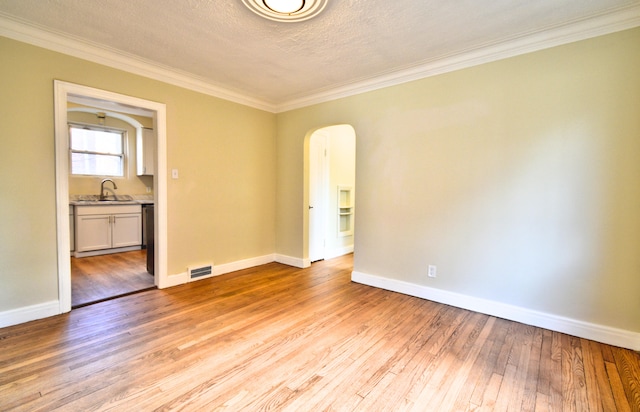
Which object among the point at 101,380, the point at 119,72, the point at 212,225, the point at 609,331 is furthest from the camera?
the point at 212,225

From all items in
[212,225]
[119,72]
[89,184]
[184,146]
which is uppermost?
[119,72]

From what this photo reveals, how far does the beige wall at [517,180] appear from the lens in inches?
87.4

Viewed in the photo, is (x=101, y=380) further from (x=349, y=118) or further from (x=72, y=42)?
(x=349, y=118)

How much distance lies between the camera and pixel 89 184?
17.8 feet

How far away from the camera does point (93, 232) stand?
16.2 feet

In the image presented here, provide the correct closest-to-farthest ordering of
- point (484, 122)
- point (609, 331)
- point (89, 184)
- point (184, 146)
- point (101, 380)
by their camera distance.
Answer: point (101, 380)
point (609, 331)
point (484, 122)
point (184, 146)
point (89, 184)

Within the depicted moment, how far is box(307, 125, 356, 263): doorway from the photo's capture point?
15.2ft

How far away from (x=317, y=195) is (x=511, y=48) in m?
3.02

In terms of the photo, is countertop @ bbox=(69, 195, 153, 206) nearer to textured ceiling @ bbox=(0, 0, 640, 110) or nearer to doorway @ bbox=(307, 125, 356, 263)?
textured ceiling @ bbox=(0, 0, 640, 110)

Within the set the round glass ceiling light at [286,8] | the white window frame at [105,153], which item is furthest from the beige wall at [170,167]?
the white window frame at [105,153]

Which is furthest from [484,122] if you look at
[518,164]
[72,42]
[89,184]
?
[89,184]

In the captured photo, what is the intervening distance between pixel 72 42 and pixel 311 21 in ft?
7.13

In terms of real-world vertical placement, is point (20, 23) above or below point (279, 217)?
above

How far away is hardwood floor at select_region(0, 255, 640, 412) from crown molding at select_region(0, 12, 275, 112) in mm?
2394
